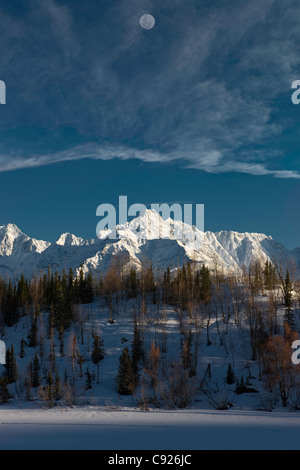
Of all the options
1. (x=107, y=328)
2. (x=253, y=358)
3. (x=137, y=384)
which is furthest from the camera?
(x=107, y=328)

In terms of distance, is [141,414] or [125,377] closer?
[141,414]

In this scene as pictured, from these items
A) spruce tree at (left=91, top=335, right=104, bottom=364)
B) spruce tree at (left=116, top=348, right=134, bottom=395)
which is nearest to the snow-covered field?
spruce tree at (left=91, top=335, right=104, bottom=364)

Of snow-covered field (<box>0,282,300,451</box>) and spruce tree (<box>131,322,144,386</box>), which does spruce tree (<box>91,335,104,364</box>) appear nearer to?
snow-covered field (<box>0,282,300,451</box>)

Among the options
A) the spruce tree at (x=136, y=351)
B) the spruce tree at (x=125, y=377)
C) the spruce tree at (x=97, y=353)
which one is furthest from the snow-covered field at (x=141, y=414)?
the spruce tree at (x=136, y=351)

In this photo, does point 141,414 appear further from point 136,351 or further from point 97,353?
point 97,353

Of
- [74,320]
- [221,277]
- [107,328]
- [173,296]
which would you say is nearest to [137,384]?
[107,328]

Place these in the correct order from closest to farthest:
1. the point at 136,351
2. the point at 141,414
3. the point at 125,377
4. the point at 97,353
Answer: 1. the point at 141,414
2. the point at 125,377
3. the point at 136,351
4. the point at 97,353

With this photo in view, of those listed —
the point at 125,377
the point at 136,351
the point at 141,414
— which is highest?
the point at 141,414

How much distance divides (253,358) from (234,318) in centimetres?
1721

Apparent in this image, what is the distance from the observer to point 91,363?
5119 cm

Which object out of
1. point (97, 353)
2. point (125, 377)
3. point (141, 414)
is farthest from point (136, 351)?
point (141, 414)

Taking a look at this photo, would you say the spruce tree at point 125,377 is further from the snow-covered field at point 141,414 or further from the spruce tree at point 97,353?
the spruce tree at point 97,353

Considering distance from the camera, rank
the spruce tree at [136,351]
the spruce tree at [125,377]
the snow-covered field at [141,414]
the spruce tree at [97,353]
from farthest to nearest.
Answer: the spruce tree at [97,353], the spruce tree at [136,351], the spruce tree at [125,377], the snow-covered field at [141,414]
